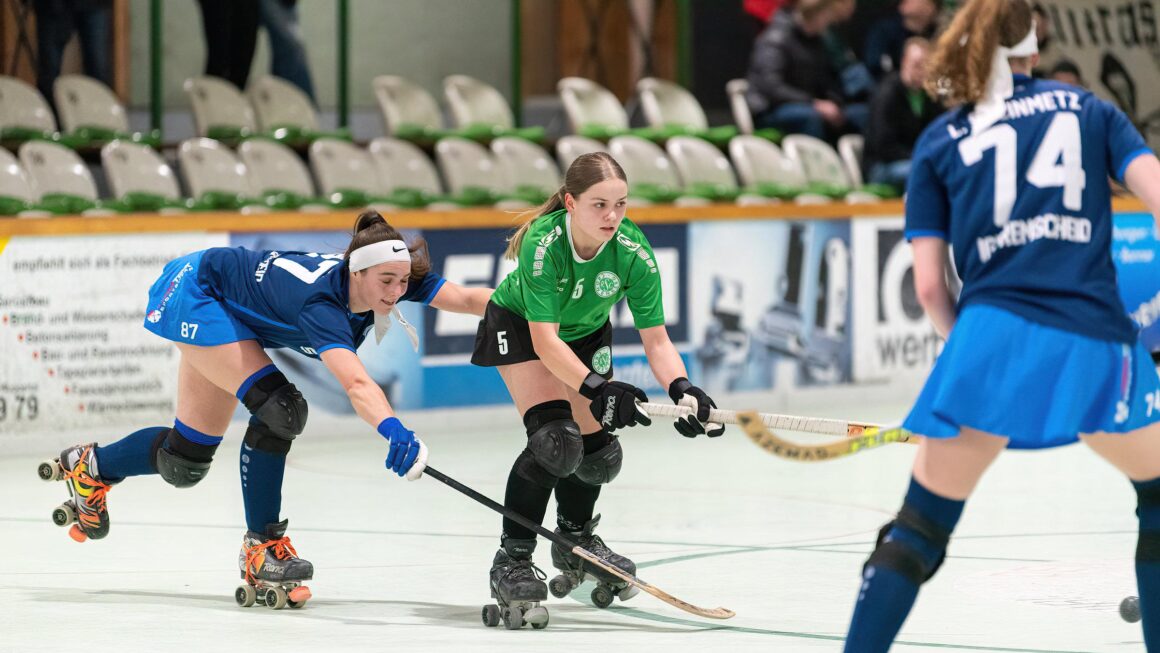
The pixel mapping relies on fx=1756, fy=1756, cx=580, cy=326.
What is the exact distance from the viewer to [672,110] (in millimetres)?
12469

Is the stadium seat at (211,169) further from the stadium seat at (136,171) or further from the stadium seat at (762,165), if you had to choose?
the stadium seat at (762,165)

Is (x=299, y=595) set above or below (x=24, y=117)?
below

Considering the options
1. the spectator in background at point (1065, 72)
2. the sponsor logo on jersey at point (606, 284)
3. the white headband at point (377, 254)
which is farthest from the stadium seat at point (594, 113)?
the white headband at point (377, 254)

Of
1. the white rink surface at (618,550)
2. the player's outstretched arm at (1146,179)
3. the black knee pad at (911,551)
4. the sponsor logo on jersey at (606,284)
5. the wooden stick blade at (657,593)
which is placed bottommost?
the white rink surface at (618,550)

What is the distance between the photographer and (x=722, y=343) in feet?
33.3

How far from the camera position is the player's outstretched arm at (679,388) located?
4.79 m

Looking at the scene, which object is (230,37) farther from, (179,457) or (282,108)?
(179,457)

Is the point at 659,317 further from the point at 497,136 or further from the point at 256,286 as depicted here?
the point at 497,136

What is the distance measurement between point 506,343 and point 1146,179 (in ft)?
7.08

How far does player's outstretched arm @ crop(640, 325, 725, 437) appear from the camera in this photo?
4.79 metres

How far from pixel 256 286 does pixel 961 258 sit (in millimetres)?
2373

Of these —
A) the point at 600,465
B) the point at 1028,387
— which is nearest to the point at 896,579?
the point at 1028,387

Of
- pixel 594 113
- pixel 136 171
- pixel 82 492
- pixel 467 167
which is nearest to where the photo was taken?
pixel 82 492

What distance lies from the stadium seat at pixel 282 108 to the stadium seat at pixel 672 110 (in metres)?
2.27
